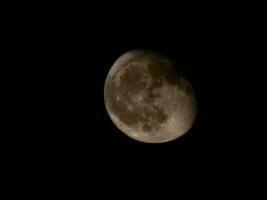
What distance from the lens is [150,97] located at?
3.20m

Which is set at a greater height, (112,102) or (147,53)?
(147,53)

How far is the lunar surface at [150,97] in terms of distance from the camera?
10.5 ft

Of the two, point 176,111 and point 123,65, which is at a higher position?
point 123,65

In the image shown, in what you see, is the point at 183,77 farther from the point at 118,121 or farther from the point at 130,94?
the point at 118,121

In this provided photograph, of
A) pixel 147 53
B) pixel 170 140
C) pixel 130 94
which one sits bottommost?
pixel 170 140

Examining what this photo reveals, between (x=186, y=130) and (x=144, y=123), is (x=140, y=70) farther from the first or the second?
(x=186, y=130)

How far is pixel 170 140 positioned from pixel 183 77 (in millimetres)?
705

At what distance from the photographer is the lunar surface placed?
10.5 feet

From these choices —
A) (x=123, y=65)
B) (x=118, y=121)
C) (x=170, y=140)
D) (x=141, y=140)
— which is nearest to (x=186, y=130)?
(x=170, y=140)

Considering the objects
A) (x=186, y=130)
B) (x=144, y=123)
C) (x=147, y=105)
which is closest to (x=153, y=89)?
(x=147, y=105)

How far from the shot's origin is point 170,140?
11.7 ft

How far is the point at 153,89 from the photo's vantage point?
3195 millimetres

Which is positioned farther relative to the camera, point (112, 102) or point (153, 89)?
point (112, 102)

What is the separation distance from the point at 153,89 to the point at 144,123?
0.37 m
